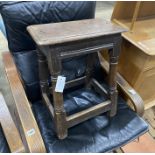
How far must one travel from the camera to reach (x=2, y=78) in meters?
1.90

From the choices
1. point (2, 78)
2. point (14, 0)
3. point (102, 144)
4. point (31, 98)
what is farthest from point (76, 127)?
point (2, 78)

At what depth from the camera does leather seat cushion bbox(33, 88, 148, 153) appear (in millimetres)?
956

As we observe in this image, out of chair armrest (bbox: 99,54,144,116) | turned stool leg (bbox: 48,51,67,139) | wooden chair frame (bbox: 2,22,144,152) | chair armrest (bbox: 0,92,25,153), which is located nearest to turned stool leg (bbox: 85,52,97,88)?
wooden chair frame (bbox: 2,22,144,152)

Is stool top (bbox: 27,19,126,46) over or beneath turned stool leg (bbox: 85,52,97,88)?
over

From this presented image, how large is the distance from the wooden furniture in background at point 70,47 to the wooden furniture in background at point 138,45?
251 millimetres

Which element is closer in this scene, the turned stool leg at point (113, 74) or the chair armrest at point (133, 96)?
the turned stool leg at point (113, 74)

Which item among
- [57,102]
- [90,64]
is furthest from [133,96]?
[57,102]

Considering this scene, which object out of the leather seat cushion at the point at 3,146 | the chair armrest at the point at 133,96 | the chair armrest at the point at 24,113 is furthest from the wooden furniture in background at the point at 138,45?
the leather seat cushion at the point at 3,146

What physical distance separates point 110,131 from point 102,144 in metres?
0.09

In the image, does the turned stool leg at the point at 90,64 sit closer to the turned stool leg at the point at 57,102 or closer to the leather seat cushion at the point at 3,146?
the turned stool leg at the point at 57,102

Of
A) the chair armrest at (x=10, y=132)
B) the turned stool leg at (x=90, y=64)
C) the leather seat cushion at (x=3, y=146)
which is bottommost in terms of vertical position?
the leather seat cushion at (x=3, y=146)

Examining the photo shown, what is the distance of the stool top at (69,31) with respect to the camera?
2.43ft

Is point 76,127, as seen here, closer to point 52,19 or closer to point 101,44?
point 101,44

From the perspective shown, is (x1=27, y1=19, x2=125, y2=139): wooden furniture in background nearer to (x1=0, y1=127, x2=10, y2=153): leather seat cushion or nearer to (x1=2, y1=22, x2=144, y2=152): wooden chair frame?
(x1=2, y1=22, x2=144, y2=152): wooden chair frame
